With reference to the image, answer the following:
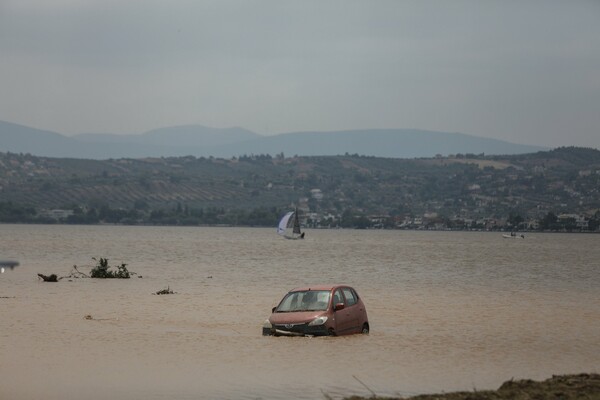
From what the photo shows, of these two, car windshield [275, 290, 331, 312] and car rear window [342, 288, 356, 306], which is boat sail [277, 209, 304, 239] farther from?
car windshield [275, 290, 331, 312]

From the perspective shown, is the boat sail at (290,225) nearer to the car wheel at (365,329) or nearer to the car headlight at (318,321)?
the car wheel at (365,329)

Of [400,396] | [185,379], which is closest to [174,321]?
[185,379]

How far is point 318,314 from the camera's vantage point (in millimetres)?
26266

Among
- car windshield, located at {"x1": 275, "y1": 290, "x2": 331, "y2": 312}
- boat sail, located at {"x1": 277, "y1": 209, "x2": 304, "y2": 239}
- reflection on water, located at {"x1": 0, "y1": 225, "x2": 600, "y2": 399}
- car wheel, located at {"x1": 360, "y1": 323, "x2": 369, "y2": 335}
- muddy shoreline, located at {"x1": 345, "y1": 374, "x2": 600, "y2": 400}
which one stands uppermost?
boat sail, located at {"x1": 277, "y1": 209, "x2": 304, "y2": 239}

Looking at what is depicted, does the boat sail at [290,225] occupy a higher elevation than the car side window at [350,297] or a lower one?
higher

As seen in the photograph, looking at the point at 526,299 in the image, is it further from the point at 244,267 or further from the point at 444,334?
the point at 244,267

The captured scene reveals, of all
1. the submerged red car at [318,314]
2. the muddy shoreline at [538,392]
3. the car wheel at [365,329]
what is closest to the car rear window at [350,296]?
the submerged red car at [318,314]

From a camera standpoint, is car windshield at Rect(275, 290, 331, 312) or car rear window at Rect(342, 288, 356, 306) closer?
car windshield at Rect(275, 290, 331, 312)

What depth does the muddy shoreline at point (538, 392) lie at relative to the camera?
53.4 ft

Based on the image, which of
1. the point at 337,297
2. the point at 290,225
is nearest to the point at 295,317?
the point at 337,297

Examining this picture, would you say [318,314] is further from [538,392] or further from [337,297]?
[538,392]

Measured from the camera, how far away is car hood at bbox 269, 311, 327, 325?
2619 centimetres

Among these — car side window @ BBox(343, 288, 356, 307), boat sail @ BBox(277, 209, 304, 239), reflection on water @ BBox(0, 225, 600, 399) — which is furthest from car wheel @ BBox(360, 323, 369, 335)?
boat sail @ BBox(277, 209, 304, 239)

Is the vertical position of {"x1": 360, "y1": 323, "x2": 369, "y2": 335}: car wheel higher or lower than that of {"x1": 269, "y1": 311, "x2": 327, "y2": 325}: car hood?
lower
